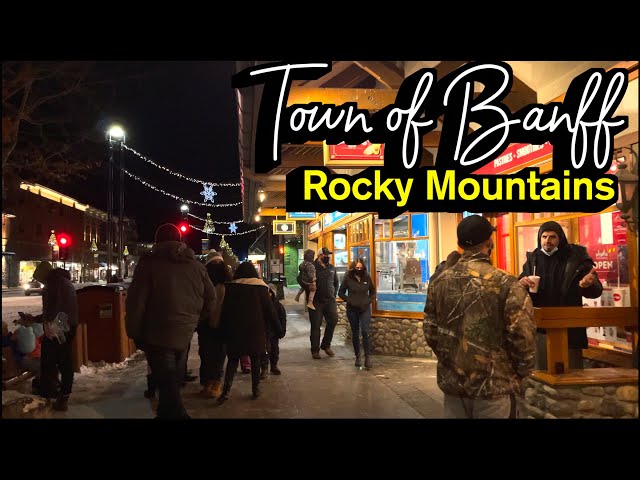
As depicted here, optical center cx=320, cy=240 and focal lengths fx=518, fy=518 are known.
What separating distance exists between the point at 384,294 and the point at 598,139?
5780mm

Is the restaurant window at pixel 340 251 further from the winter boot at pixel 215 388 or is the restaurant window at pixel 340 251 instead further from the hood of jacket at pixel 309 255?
the winter boot at pixel 215 388

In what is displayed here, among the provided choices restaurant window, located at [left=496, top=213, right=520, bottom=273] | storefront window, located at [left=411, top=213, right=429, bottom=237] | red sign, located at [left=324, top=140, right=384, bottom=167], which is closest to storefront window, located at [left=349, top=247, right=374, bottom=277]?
storefront window, located at [left=411, top=213, right=429, bottom=237]

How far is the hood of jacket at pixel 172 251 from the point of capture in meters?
4.68

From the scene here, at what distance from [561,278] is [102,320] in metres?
6.58

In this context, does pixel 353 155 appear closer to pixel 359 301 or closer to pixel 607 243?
pixel 359 301

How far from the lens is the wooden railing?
4.50m

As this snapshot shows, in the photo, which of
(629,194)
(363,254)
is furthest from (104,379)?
(629,194)

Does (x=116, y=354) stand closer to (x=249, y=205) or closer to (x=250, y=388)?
(x=250, y=388)

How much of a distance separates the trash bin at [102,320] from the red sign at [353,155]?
400cm

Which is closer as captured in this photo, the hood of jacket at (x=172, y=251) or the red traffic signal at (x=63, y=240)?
the hood of jacket at (x=172, y=251)

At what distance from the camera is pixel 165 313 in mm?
4484

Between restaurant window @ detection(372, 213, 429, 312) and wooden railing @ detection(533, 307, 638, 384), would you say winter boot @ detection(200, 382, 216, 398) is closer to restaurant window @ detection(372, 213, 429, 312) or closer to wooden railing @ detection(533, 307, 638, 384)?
wooden railing @ detection(533, 307, 638, 384)

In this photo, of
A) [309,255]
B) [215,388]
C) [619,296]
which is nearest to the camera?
[619,296]

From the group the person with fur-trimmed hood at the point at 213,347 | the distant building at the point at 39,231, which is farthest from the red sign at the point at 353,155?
the distant building at the point at 39,231
